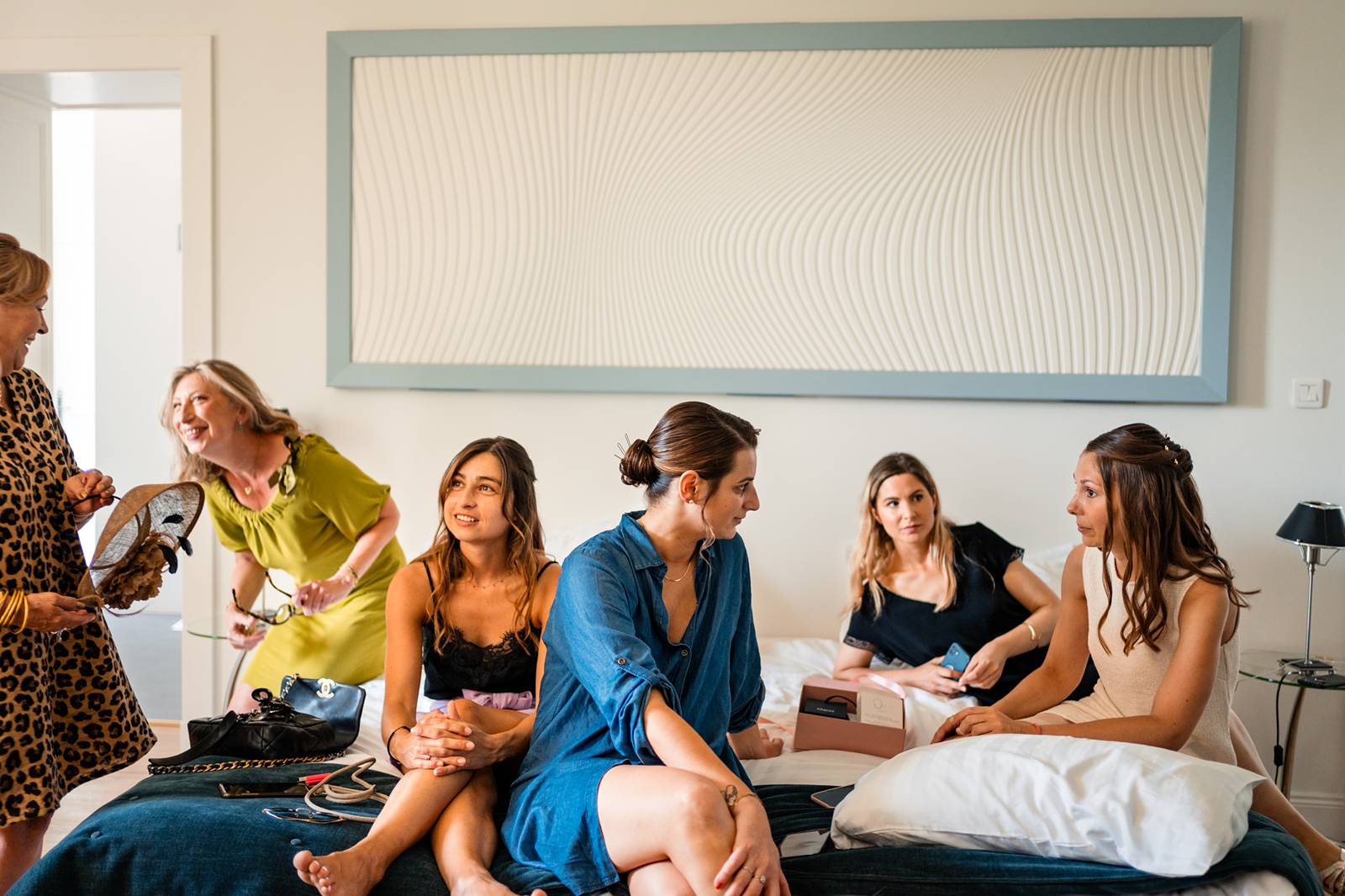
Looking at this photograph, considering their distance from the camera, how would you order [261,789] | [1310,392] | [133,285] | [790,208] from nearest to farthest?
[261,789] → [1310,392] → [790,208] → [133,285]

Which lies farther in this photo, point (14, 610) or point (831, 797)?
point (831, 797)

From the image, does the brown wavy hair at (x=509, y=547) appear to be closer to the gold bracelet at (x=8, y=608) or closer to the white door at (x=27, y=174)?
the gold bracelet at (x=8, y=608)

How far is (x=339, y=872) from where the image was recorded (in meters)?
1.57

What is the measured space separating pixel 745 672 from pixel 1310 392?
2114mm

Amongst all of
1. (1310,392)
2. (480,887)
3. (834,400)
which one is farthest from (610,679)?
(1310,392)

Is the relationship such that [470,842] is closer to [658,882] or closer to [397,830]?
[397,830]

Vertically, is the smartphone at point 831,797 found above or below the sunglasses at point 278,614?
below

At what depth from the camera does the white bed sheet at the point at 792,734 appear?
157cm

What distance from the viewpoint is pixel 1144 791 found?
61.6 inches

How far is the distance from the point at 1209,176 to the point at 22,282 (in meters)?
3.03

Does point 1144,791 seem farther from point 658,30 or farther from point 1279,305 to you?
point 658,30

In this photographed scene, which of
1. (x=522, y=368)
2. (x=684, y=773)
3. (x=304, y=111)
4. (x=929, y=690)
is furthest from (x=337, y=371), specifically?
(x=684, y=773)

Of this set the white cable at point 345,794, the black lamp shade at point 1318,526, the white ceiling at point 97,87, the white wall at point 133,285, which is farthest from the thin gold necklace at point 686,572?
the white wall at point 133,285

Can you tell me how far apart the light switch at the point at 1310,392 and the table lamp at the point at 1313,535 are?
32 centimetres
